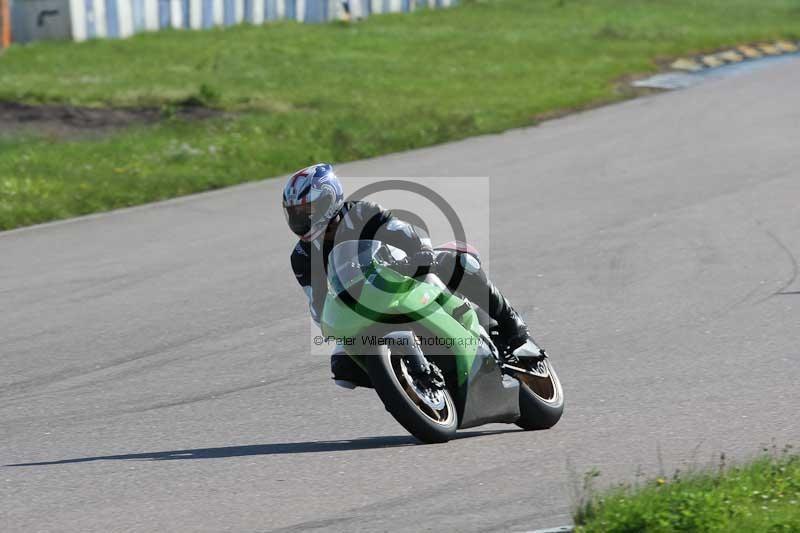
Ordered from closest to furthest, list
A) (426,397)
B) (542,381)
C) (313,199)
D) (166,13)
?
(313,199) → (426,397) → (542,381) → (166,13)

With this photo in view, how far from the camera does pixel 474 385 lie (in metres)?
7.11

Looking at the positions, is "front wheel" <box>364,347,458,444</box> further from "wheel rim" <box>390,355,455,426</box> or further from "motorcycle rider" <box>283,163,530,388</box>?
"motorcycle rider" <box>283,163,530,388</box>

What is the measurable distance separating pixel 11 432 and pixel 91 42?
19.6m

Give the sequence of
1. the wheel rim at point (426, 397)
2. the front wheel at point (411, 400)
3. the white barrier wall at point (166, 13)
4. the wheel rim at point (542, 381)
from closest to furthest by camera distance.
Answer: the front wheel at point (411, 400)
the wheel rim at point (426, 397)
the wheel rim at point (542, 381)
the white barrier wall at point (166, 13)

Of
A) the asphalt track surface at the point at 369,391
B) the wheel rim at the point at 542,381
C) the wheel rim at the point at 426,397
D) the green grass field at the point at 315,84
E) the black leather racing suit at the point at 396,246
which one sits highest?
the black leather racing suit at the point at 396,246

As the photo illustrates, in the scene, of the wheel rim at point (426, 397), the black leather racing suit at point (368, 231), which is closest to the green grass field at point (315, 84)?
the black leather racing suit at point (368, 231)

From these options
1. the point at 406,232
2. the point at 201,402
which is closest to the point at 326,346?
the point at 201,402

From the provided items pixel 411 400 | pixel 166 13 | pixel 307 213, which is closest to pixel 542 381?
pixel 411 400

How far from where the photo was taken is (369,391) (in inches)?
340

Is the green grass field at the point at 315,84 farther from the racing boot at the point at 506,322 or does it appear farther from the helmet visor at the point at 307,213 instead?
the helmet visor at the point at 307,213

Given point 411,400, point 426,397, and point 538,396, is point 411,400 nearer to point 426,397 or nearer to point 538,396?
point 426,397

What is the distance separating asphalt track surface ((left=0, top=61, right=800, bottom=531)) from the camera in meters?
6.29

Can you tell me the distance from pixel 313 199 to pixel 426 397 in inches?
45.9

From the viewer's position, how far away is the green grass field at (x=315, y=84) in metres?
16.7
